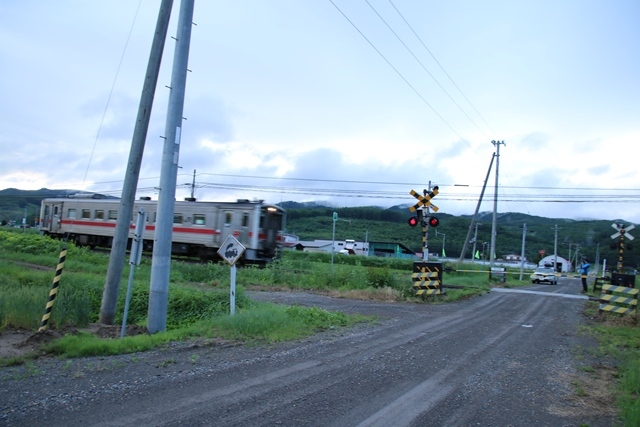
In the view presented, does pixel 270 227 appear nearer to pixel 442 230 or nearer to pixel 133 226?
pixel 133 226

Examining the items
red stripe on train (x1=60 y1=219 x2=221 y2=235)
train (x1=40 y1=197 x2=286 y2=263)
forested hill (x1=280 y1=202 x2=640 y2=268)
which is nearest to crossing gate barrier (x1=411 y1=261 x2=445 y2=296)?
train (x1=40 y1=197 x2=286 y2=263)

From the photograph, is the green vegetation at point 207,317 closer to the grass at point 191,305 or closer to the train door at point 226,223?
the grass at point 191,305

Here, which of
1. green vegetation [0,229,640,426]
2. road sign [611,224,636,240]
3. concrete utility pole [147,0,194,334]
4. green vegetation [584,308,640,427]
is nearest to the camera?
green vegetation [584,308,640,427]

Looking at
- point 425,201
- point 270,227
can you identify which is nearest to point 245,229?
point 270,227

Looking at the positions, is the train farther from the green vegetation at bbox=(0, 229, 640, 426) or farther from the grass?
the green vegetation at bbox=(0, 229, 640, 426)

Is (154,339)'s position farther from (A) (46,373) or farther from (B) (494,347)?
(B) (494,347)

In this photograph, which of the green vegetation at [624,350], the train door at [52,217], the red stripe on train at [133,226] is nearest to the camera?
the green vegetation at [624,350]

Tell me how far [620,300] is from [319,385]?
40.0 feet

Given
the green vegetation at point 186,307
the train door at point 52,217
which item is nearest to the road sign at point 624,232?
the green vegetation at point 186,307

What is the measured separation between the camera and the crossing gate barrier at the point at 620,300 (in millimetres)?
13859

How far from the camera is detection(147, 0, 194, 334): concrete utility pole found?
898cm

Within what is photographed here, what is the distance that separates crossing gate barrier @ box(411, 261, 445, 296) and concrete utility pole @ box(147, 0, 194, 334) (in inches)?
386

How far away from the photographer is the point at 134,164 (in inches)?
387

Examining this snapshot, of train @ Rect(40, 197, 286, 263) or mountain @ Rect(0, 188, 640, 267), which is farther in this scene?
mountain @ Rect(0, 188, 640, 267)
